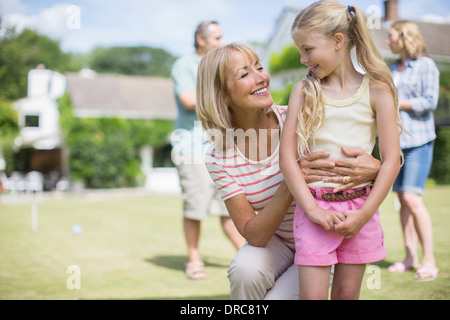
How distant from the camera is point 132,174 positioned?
76.3 ft

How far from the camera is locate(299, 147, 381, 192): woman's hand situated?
193 centimetres

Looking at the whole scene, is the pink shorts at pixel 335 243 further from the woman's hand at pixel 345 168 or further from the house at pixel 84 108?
the house at pixel 84 108

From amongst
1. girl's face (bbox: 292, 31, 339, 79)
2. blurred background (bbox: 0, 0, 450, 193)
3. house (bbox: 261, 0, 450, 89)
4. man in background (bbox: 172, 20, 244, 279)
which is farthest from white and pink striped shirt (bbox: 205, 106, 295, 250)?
house (bbox: 261, 0, 450, 89)

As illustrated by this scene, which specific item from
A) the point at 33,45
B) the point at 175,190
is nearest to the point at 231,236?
the point at 175,190

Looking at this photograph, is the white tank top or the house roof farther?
the house roof

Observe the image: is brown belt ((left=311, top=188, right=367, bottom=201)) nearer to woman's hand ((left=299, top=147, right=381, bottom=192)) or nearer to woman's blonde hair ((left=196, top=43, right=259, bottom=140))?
woman's hand ((left=299, top=147, right=381, bottom=192))

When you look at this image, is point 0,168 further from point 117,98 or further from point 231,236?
point 231,236

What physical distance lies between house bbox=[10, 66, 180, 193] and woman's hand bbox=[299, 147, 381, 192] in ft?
71.3

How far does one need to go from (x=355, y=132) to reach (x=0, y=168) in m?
27.3

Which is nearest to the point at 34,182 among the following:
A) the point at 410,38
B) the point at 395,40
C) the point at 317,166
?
the point at 395,40

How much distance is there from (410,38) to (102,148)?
20011 millimetres

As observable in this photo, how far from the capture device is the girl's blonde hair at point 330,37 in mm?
1925

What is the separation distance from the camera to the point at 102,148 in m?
22.4

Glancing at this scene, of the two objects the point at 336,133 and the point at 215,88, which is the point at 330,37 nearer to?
the point at 336,133
